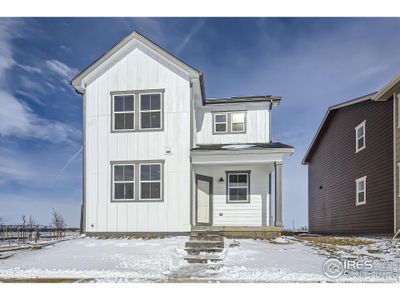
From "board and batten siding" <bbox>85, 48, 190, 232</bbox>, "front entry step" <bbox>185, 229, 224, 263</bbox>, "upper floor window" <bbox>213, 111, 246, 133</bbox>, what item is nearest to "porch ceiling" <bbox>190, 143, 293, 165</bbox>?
"board and batten siding" <bbox>85, 48, 190, 232</bbox>

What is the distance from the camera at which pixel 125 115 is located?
806cm

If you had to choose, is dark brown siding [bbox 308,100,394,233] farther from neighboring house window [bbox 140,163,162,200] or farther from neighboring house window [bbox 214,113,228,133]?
neighboring house window [bbox 140,163,162,200]

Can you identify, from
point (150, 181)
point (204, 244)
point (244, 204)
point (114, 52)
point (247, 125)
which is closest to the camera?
point (204, 244)

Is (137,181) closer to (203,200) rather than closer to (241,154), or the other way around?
(203,200)

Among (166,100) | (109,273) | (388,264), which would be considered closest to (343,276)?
(388,264)

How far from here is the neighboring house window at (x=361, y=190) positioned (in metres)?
10.1

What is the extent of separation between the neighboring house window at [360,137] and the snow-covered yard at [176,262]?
4.52 metres

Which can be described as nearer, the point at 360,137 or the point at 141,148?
the point at 141,148

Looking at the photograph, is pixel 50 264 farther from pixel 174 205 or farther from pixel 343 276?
pixel 343 276

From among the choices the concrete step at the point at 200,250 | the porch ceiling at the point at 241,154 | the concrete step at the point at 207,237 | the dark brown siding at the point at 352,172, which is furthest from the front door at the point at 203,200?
the dark brown siding at the point at 352,172

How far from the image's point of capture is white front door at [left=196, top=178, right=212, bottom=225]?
29.7ft

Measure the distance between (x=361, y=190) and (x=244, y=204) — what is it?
14.0 ft

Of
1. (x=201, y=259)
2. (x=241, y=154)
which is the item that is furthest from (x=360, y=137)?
(x=201, y=259)

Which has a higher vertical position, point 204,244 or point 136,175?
point 136,175
